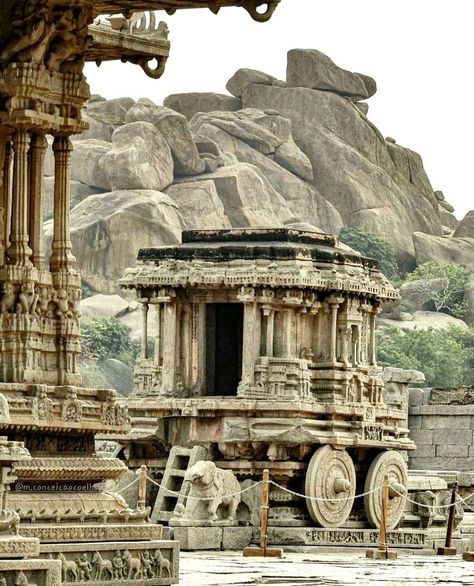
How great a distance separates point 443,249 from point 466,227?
7.01 feet

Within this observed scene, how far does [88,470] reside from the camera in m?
17.8

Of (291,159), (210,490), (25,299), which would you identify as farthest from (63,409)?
(291,159)

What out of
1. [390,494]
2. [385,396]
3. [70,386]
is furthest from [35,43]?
[385,396]

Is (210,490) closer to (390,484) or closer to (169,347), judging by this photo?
(169,347)

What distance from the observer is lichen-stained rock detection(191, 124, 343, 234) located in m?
114

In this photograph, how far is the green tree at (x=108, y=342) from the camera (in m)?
87.4

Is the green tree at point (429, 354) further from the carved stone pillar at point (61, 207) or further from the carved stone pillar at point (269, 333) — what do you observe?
the carved stone pillar at point (61, 207)

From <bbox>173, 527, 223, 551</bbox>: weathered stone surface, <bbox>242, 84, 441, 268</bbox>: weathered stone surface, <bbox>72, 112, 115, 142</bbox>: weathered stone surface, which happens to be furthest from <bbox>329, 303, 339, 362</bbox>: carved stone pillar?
<bbox>242, 84, 441, 268</bbox>: weathered stone surface

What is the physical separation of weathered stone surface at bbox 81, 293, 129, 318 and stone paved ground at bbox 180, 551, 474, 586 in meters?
67.5

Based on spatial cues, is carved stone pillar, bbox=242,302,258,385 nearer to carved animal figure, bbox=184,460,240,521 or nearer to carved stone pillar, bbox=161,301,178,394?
carved stone pillar, bbox=161,301,178,394

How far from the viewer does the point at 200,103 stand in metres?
122

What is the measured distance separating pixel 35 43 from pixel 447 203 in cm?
11370

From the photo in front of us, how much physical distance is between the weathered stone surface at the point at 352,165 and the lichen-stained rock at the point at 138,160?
16084 millimetres

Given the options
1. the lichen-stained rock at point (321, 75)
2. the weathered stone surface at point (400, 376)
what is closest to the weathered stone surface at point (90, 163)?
the lichen-stained rock at point (321, 75)
